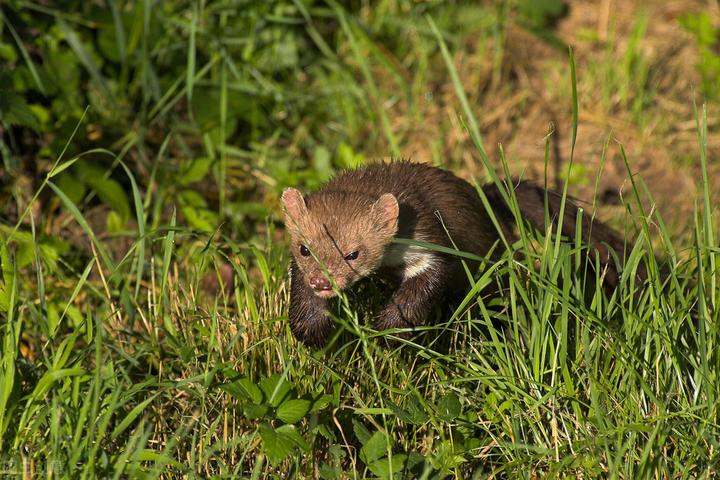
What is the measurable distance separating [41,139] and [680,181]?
4.49m

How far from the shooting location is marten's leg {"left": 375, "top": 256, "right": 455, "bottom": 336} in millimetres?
4395

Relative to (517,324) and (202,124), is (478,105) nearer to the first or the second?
(202,124)

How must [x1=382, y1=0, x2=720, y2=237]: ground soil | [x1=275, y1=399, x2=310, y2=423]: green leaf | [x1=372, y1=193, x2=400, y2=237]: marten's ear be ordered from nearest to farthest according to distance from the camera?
[x1=275, y1=399, x2=310, y2=423]: green leaf → [x1=372, y1=193, x2=400, y2=237]: marten's ear → [x1=382, y1=0, x2=720, y2=237]: ground soil

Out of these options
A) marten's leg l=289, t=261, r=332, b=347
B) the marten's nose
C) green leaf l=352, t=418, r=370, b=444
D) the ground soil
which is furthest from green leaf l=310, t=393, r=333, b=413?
the ground soil

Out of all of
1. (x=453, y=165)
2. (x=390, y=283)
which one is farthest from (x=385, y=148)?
(x=390, y=283)

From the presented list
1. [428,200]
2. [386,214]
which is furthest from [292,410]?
[428,200]

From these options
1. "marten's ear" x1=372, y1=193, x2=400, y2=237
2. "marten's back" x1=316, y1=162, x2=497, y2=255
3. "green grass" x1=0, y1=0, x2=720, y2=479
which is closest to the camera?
"green grass" x1=0, y1=0, x2=720, y2=479

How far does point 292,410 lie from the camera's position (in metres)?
3.93

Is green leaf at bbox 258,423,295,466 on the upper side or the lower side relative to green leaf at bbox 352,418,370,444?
upper

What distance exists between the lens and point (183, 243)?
592 cm

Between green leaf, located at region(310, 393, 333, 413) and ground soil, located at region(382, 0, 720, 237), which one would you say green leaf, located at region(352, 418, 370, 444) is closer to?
green leaf, located at region(310, 393, 333, 413)

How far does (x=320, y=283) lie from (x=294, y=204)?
476 mm

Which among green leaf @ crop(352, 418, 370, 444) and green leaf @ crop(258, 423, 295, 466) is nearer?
green leaf @ crop(258, 423, 295, 466)

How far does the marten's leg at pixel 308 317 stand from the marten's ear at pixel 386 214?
42cm
